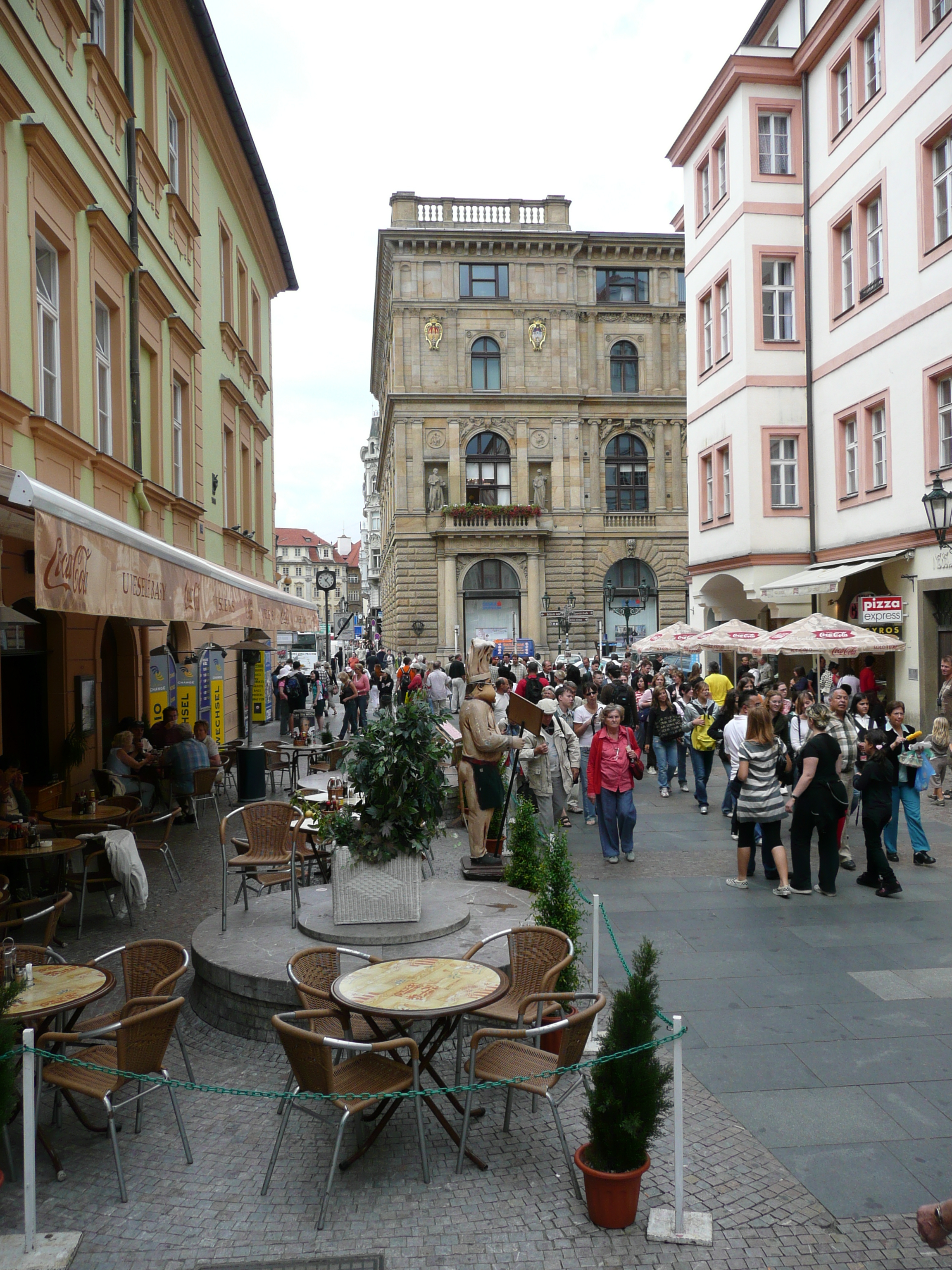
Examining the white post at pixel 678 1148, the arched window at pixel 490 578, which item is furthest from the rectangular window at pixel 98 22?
the arched window at pixel 490 578

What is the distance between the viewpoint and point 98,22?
11.9m

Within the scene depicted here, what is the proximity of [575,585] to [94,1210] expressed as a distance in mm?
46912

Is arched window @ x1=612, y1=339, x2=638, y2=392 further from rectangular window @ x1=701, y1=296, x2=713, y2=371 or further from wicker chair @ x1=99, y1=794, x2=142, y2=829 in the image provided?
wicker chair @ x1=99, y1=794, x2=142, y2=829

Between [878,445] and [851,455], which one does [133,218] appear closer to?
[878,445]

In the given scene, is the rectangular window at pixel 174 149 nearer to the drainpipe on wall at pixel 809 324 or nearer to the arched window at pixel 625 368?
the drainpipe on wall at pixel 809 324

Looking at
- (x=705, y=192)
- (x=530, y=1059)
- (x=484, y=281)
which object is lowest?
(x=530, y=1059)

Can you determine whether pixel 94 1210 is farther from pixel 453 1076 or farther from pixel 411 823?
pixel 411 823

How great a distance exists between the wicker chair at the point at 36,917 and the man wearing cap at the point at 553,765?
16.1 feet

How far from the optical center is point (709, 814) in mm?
13852

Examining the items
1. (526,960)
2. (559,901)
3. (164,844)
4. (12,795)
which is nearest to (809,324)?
(164,844)

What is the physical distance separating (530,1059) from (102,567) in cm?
368

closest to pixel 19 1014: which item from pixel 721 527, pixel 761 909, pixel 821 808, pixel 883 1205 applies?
pixel 883 1205

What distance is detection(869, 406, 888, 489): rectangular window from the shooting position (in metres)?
19.9

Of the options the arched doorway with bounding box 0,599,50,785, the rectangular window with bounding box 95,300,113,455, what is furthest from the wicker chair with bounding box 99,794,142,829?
Answer: the rectangular window with bounding box 95,300,113,455
